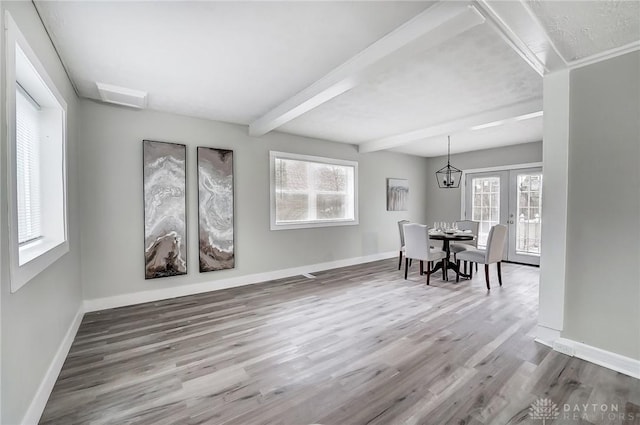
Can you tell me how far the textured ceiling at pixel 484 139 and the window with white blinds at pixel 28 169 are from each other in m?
5.35

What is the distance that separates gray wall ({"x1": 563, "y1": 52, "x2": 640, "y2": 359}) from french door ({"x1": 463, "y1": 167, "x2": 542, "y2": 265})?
162 inches

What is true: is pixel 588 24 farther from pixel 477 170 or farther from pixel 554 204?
pixel 477 170

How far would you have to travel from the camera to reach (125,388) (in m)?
1.96

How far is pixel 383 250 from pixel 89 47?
19.6 feet

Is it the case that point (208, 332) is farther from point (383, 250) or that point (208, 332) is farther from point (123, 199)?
point (383, 250)

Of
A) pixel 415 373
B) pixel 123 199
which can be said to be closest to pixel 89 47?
pixel 123 199

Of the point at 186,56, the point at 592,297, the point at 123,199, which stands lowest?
the point at 592,297

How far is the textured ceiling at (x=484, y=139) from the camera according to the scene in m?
4.65

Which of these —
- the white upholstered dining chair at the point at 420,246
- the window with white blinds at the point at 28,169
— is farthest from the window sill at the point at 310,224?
the window with white blinds at the point at 28,169

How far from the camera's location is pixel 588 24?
6.14 feet

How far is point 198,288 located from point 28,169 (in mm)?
2496

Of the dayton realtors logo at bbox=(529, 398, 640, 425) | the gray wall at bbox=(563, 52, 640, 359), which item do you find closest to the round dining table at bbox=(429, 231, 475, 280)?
the gray wall at bbox=(563, 52, 640, 359)

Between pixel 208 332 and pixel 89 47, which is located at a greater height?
pixel 89 47

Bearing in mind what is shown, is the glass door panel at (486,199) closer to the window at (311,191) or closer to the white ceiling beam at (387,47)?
the window at (311,191)
